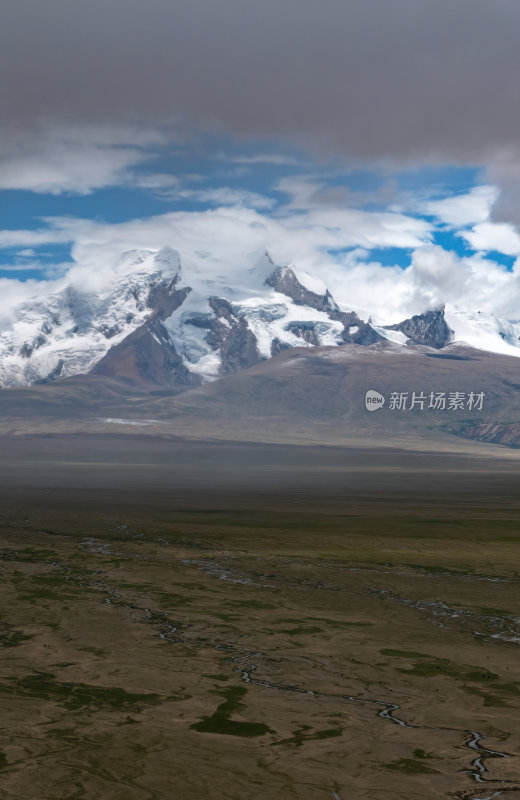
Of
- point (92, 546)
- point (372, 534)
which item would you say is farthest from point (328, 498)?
point (92, 546)

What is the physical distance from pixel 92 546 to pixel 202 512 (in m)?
33.1

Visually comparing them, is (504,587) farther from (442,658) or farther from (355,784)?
(355,784)

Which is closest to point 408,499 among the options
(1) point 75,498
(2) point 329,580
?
(1) point 75,498

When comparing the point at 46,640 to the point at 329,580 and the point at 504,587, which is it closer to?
the point at 329,580

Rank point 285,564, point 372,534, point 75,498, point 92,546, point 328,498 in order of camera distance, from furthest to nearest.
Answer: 1. point 328,498
2. point 75,498
3. point 372,534
4. point 92,546
5. point 285,564

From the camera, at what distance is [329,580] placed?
55.2m

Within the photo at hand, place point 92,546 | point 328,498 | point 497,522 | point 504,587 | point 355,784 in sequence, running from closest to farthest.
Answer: point 355,784 < point 504,587 < point 92,546 < point 497,522 < point 328,498

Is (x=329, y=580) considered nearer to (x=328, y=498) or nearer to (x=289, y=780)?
(x=289, y=780)

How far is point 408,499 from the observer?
130 metres

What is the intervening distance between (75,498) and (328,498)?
34.5 m

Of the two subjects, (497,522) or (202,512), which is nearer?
(497,522)

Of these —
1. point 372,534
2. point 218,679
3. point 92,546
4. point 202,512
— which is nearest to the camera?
point 218,679

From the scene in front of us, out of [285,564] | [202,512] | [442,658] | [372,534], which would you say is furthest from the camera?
[202,512]

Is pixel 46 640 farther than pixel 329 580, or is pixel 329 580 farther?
pixel 329 580
